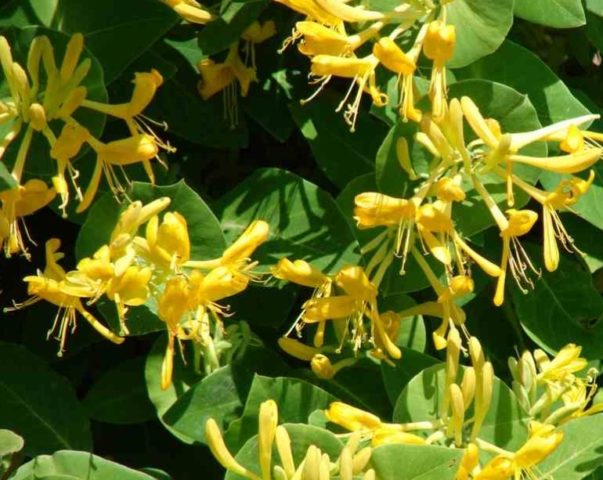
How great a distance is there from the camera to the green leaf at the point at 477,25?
1275mm

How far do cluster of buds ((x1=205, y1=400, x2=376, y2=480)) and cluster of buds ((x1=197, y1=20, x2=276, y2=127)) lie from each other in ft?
1.38

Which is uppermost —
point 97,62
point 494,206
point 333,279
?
point 97,62

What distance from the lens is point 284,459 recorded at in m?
1.12

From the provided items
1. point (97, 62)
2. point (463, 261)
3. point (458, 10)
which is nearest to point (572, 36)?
point (458, 10)

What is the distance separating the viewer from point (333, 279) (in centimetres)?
131

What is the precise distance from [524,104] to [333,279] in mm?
258

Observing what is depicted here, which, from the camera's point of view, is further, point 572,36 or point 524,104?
point 572,36

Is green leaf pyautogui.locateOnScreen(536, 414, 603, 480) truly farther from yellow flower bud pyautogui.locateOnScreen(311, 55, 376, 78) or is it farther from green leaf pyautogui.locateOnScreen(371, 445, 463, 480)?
yellow flower bud pyautogui.locateOnScreen(311, 55, 376, 78)

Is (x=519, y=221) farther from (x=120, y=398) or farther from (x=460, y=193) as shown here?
(x=120, y=398)

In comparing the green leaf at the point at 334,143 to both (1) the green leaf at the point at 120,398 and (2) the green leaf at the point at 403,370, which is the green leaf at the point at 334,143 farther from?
(1) the green leaf at the point at 120,398

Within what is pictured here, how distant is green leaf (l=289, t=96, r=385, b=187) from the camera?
1409 mm

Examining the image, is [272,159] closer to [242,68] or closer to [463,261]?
[242,68]

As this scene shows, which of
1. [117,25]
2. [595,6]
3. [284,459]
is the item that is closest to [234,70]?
[117,25]

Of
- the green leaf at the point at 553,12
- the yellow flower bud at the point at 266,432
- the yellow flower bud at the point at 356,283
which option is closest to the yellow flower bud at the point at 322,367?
the yellow flower bud at the point at 356,283
